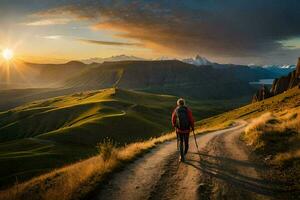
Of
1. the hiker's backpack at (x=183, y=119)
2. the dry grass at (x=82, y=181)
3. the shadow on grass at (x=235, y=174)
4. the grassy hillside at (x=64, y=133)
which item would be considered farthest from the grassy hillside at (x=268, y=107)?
the dry grass at (x=82, y=181)

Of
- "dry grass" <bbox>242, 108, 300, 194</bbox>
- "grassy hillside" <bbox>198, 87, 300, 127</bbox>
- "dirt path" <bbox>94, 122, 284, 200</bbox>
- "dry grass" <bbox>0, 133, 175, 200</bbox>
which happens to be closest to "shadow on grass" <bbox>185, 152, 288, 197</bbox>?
"dirt path" <bbox>94, 122, 284, 200</bbox>

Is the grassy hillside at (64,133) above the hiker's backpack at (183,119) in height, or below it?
below

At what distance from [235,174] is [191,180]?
2.02 m

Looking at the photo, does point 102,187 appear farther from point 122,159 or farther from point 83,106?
point 83,106

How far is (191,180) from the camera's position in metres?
11.6

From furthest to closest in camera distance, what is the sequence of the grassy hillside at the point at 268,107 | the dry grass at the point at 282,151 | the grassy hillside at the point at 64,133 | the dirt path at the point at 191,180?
the grassy hillside at the point at 268,107, the grassy hillside at the point at 64,133, the dry grass at the point at 282,151, the dirt path at the point at 191,180

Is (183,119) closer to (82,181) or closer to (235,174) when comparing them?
(235,174)

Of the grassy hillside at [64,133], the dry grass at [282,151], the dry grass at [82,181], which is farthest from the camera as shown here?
the grassy hillside at [64,133]

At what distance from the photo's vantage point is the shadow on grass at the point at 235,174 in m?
10.5

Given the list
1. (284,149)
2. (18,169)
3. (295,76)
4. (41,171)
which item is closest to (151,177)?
(284,149)

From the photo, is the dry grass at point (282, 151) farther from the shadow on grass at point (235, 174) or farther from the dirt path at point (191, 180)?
the dirt path at point (191, 180)

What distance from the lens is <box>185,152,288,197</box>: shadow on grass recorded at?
1051 cm

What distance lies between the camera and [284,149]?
15.6 m

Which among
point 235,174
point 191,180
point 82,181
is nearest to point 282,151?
point 235,174
